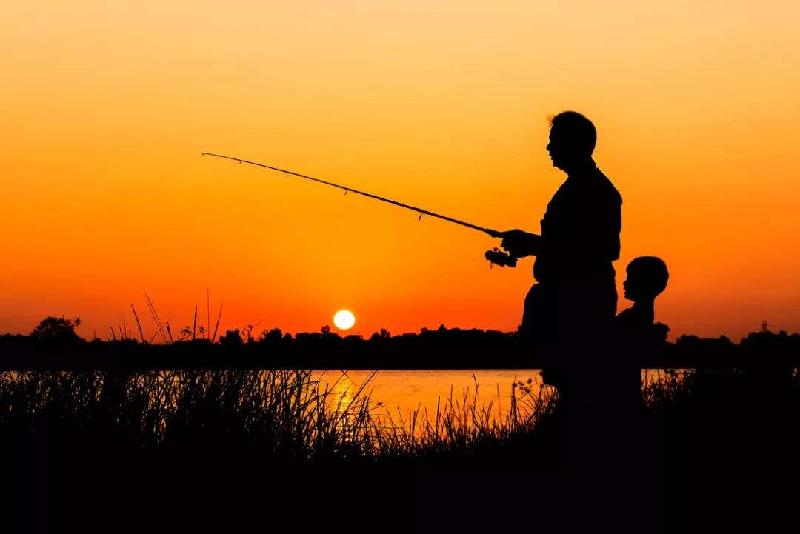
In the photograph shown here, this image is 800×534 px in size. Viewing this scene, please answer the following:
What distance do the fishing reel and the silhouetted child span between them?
78 centimetres

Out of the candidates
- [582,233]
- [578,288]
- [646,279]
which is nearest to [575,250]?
[582,233]

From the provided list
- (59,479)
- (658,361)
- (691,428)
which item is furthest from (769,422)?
(59,479)

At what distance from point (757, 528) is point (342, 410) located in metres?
4.05

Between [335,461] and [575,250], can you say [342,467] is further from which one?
[575,250]

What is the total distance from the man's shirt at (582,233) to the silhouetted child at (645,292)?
26.2 inches

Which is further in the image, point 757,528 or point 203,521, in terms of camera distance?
point 203,521

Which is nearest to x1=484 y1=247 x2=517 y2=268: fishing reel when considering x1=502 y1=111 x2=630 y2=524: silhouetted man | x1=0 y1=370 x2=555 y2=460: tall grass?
x1=502 y1=111 x2=630 y2=524: silhouetted man

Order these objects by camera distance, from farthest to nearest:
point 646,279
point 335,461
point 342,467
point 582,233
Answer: point 335,461, point 342,467, point 646,279, point 582,233

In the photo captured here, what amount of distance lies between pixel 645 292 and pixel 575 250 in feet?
3.09

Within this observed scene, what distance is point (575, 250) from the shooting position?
22.0 feet

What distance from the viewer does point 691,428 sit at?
897 cm

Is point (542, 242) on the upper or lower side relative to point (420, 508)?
upper

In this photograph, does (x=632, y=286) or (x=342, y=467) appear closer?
(x=632, y=286)

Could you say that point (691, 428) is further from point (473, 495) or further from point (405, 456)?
point (473, 495)
